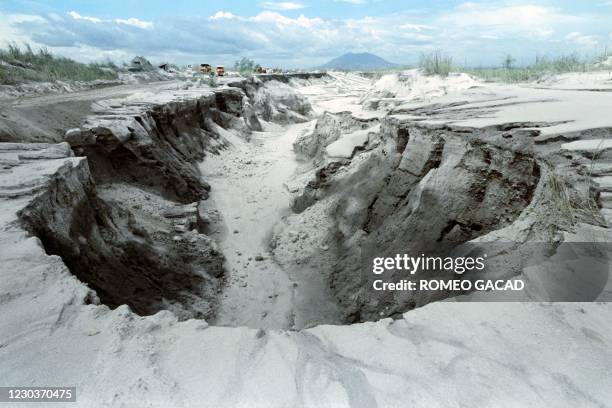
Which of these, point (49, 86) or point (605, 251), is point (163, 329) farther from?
point (49, 86)

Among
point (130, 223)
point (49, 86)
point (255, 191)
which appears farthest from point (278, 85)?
point (130, 223)

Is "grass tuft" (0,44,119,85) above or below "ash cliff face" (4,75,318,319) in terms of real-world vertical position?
above

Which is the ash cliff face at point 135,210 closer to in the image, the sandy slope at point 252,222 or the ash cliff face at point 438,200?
the sandy slope at point 252,222

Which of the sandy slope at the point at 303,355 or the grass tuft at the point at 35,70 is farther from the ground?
the grass tuft at the point at 35,70

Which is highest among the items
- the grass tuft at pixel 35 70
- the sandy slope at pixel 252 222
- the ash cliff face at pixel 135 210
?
the grass tuft at pixel 35 70

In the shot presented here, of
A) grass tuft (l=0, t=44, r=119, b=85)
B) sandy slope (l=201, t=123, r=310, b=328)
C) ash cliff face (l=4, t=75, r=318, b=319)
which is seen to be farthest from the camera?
grass tuft (l=0, t=44, r=119, b=85)

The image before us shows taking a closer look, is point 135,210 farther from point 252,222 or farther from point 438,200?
point 438,200

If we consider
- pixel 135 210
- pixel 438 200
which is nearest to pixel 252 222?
pixel 135 210

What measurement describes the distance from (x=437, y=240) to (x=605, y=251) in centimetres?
185

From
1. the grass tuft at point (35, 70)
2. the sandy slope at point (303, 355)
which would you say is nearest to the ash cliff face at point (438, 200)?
the sandy slope at point (303, 355)

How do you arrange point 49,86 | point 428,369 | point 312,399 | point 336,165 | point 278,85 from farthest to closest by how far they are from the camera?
point 278,85 < point 49,86 < point 336,165 < point 428,369 < point 312,399

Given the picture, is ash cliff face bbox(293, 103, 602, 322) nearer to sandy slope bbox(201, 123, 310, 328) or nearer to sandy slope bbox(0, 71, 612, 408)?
sandy slope bbox(0, 71, 612, 408)

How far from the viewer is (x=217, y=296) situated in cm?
464

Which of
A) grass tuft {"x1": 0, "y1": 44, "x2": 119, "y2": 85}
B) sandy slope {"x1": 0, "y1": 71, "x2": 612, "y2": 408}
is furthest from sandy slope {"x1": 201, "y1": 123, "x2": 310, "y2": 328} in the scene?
grass tuft {"x1": 0, "y1": 44, "x2": 119, "y2": 85}
